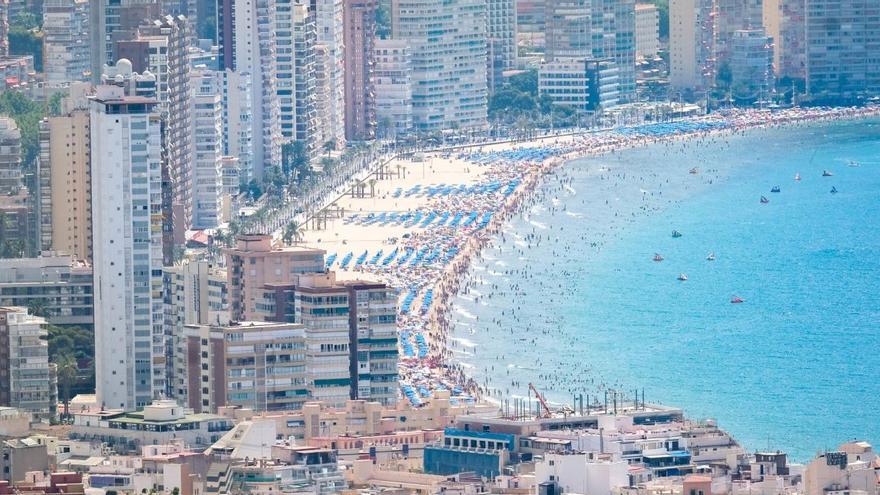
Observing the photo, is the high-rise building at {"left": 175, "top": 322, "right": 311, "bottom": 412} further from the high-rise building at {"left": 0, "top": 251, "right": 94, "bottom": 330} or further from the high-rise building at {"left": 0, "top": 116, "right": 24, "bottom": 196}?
the high-rise building at {"left": 0, "top": 116, "right": 24, "bottom": 196}

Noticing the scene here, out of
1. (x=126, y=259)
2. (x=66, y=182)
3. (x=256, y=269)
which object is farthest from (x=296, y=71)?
(x=126, y=259)

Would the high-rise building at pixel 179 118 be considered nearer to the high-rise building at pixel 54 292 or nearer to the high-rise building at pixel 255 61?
the high-rise building at pixel 255 61

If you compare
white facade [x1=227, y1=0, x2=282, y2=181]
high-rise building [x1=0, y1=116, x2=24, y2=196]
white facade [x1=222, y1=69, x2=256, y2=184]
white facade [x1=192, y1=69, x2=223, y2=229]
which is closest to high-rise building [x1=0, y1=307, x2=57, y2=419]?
high-rise building [x1=0, y1=116, x2=24, y2=196]

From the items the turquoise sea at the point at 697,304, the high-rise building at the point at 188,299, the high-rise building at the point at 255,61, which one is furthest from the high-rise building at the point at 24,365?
the high-rise building at the point at 255,61

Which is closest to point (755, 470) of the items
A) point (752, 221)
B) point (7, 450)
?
point (7, 450)

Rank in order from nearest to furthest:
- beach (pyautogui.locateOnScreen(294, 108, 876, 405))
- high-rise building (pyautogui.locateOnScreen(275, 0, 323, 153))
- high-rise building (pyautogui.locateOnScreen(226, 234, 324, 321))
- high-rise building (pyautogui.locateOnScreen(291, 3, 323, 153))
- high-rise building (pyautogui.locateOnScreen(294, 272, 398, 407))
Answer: high-rise building (pyautogui.locateOnScreen(294, 272, 398, 407))
high-rise building (pyautogui.locateOnScreen(226, 234, 324, 321))
beach (pyautogui.locateOnScreen(294, 108, 876, 405))
high-rise building (pyautogui.locateOnScreen(275, 0, 323, 153))
high-rise building (pyautogui.locateOnScreen(291, 3, 323, 153))

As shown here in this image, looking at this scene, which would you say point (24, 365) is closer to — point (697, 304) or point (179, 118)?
point (179, 118)
